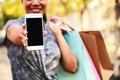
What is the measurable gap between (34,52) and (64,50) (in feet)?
0.37

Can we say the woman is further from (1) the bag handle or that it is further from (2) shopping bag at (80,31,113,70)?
(2) shopping bag at (80,31,113,70)

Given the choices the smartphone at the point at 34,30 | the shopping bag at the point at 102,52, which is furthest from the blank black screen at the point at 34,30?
the shopping bag at the point at 102,52

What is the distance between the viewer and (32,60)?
3.42 ft

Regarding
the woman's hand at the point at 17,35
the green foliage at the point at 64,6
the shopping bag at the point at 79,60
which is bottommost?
the shopping bag at the point at 79,60

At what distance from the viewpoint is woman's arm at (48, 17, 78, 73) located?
107 centimetres

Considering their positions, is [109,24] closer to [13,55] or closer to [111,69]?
[111,69]

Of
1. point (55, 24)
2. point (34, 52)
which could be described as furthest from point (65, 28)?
point (34, 52)

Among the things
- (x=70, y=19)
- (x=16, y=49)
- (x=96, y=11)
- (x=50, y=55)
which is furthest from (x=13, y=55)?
(x=96, y=11)

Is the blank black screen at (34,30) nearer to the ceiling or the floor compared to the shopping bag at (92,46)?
nearer to the ceiling

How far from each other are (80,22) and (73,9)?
58mm

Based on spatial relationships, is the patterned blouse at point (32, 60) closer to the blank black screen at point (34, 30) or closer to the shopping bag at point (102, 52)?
the blank black screen at point (34, 30)

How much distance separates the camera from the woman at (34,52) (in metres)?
1.03

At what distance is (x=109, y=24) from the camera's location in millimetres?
1157

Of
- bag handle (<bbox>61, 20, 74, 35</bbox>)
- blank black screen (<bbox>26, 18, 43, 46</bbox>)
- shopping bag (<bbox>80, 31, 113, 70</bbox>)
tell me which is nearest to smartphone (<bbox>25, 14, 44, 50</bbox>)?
blank black screen (<bbox>26, 18, 43, 46</bbox>)
